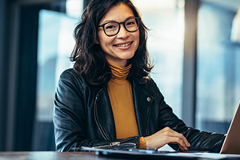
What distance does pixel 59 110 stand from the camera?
1.34m

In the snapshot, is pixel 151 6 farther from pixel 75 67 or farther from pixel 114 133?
pixel 114 133

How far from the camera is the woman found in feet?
4.56

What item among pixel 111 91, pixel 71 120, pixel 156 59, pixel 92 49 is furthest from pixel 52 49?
pixel 71 120

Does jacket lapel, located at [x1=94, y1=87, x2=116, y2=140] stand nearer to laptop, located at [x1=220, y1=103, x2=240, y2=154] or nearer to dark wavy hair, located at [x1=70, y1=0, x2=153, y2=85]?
dark wavy hair, located at [x1=70, y1=0, x2=153, y2=85]

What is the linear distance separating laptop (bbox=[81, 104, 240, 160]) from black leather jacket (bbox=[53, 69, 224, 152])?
1.13ft

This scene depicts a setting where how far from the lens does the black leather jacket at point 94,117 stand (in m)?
1.26

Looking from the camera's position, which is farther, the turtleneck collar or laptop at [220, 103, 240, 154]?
the turtleneck collar

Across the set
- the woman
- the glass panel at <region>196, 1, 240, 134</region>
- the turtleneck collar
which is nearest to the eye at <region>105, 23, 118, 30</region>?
the woman

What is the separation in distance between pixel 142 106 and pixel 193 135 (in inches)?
12.7

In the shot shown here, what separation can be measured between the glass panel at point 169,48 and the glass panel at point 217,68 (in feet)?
0.66

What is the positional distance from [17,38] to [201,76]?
253 cm

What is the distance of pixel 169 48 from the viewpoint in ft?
9.92

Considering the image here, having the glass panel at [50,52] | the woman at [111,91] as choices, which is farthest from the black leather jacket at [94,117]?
the glass panel at [50,52]

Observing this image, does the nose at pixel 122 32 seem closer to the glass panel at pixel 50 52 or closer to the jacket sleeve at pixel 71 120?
the jacket sleeve at pixel 71 120
